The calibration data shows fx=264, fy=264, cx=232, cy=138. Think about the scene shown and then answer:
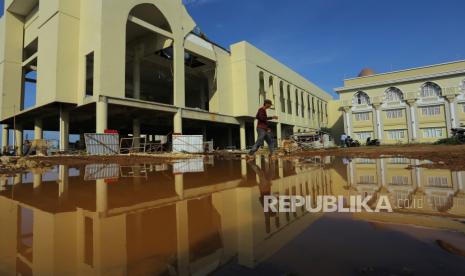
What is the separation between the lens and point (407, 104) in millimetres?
34781

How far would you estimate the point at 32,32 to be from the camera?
24281 millimetres

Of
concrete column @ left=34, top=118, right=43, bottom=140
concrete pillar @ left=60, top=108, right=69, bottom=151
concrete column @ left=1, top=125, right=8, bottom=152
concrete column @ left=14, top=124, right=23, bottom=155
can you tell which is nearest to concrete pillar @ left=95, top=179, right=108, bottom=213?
concrete pillar @ left=60, top=108, right=69, bottom=151

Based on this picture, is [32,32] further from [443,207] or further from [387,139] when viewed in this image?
[387,139]

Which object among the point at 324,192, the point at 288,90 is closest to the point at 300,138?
the point at 288,90

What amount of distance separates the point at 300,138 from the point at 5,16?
103 feet

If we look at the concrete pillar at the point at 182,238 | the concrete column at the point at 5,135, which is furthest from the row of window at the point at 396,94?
the concrete column at the point at 5,135

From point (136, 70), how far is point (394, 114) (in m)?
33.0

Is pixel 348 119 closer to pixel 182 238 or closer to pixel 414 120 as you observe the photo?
pixel 414 120

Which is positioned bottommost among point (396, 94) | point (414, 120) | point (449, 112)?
point (414, 120)

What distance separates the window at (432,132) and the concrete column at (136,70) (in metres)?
34.5

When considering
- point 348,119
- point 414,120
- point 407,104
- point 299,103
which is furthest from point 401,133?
point 299,103

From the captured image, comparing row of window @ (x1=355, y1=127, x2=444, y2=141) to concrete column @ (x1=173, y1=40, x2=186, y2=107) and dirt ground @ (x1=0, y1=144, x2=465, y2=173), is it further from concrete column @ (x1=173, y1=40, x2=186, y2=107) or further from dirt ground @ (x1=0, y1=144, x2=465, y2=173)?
concrete column @ (x1=173, y1=40, x2=186, y2=107)

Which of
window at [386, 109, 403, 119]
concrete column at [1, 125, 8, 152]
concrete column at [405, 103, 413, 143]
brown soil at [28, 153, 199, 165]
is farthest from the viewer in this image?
window at [386, 109, 403, 119]

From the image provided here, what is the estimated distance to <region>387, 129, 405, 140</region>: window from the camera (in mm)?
34972
